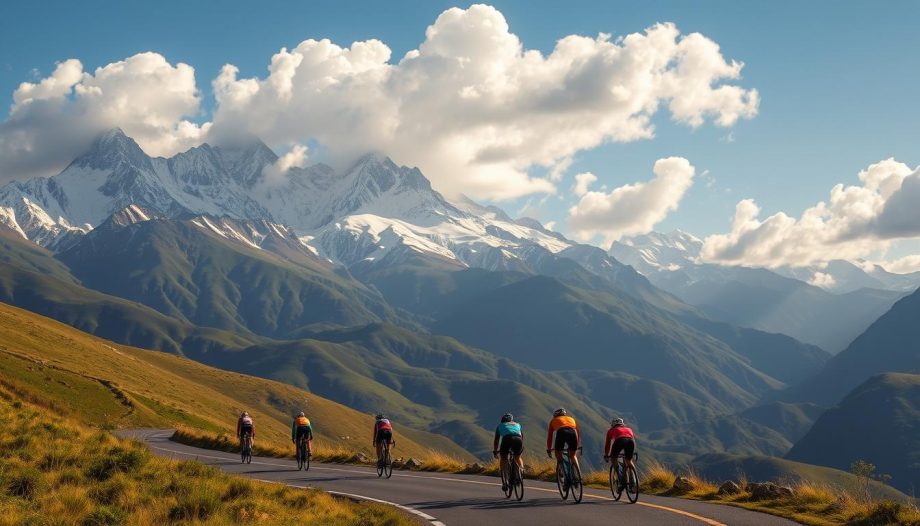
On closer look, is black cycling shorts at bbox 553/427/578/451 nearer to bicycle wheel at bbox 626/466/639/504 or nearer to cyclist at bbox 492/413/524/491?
cyclist at bbox 492/413/524/491

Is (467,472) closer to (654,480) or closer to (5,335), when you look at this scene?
(654,480)

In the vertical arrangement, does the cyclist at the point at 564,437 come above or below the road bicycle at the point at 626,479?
above

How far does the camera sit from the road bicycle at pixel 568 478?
862 inches

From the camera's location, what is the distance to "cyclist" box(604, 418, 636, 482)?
21.4 metres

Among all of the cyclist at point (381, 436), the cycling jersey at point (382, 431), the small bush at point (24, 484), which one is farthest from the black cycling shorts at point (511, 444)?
the small bush at point (24, 484)

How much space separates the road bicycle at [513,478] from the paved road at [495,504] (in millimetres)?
351

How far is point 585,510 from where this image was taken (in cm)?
2023

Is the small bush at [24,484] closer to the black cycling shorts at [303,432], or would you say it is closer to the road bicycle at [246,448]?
the black cycling shorts at [303,432]

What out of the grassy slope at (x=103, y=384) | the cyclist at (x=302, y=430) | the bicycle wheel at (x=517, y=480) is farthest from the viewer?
the grassy slope at (x=103, y=384)

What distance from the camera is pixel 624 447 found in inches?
842

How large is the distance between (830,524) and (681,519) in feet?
11.2

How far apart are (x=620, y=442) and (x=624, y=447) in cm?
18

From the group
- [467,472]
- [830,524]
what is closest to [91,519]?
[830,524]

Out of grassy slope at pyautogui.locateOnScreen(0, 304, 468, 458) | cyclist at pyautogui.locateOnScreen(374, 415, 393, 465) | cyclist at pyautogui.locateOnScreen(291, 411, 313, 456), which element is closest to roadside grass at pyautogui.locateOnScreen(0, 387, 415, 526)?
cyclist at pyautogui.locateOnScreen(374, 415, 393, 465)
